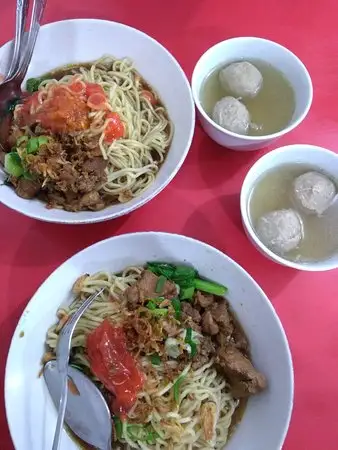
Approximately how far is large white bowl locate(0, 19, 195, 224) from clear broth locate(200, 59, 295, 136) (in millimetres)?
128

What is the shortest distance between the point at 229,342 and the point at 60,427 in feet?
2.06

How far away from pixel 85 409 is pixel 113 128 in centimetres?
106

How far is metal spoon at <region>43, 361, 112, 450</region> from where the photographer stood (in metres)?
1.61

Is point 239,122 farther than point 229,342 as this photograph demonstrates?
Yes

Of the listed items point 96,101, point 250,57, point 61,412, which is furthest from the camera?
point 250,57

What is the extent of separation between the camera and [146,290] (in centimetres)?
172

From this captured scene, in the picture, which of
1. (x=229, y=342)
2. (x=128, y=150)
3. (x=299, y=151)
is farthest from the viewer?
(x=128, y=150)

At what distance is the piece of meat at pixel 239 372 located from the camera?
64.8 inches

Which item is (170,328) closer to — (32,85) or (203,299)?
(203,299)

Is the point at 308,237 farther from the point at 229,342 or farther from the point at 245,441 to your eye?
the point at 245,441

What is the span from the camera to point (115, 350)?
164cm

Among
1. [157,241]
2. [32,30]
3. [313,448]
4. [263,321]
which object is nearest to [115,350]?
[157,241]

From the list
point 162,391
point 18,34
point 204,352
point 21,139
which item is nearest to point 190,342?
point 204,352

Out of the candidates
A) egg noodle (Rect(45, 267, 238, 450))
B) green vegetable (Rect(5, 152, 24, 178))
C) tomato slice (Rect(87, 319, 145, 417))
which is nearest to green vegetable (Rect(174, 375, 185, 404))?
egg noodle (Rect(45, 267, 238, 450))
